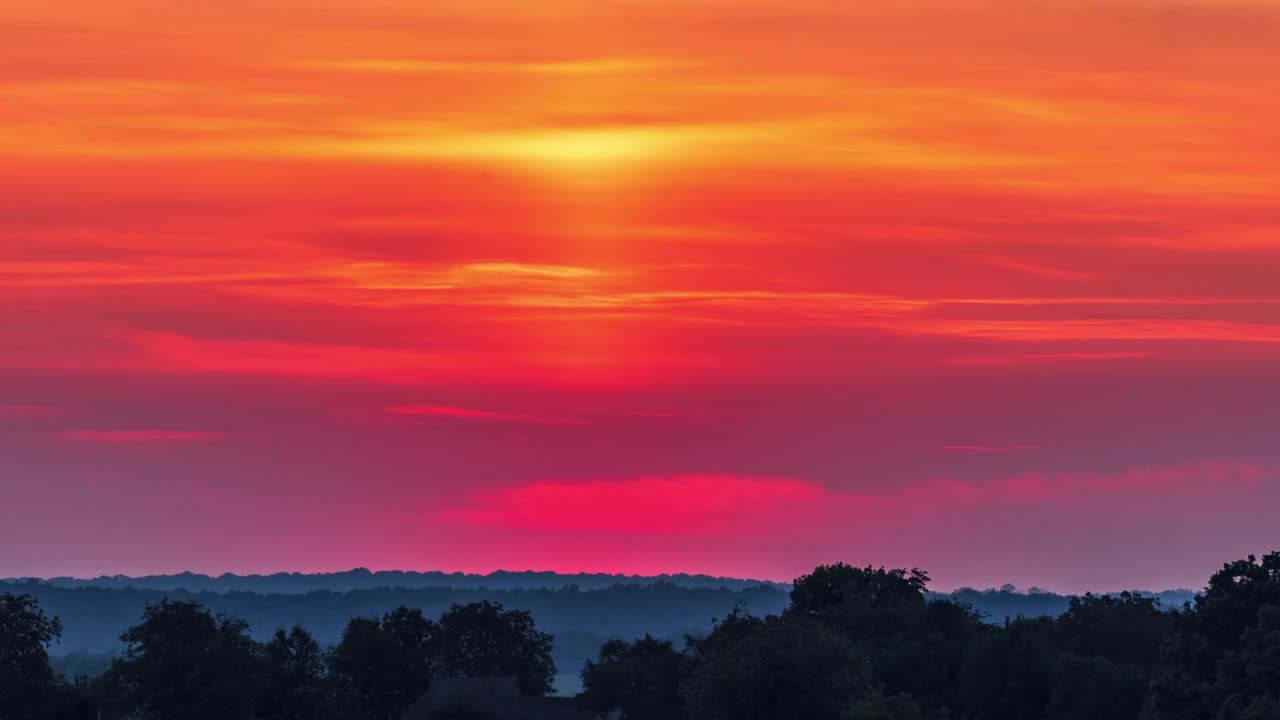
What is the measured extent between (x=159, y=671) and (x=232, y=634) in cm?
581

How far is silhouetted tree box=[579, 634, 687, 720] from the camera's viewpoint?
167m

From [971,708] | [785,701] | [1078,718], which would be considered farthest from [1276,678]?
[971,708]

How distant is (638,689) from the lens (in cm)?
17300

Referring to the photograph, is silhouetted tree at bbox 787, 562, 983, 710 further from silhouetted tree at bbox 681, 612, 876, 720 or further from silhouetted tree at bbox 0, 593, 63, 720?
silhouetted tree at bbox 0, 593, 63, 720

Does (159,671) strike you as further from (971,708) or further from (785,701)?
(971,708)

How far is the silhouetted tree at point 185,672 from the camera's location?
133m

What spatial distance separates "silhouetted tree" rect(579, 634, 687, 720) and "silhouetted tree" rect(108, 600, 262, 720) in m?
37.7

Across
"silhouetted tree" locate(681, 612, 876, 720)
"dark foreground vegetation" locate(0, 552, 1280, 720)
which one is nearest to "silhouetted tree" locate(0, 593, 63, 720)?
"dark foreground vegetation" locate(0, 552, 1280, 720)

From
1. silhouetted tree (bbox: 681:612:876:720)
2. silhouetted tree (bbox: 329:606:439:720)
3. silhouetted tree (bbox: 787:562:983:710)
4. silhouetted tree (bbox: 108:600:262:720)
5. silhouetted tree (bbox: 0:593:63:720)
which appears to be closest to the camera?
silhouetted tree (bbox: 681:612:876:720)

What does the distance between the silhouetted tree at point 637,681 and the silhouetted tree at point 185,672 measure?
1486 inches

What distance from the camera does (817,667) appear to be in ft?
391

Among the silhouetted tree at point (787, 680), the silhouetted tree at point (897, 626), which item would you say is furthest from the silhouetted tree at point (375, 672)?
the silhouetted tree at point (787, 680)

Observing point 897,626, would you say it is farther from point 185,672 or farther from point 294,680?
point 185,672

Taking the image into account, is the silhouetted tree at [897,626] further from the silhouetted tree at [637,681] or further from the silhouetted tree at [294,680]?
the silhouetted tree at [294,680]
